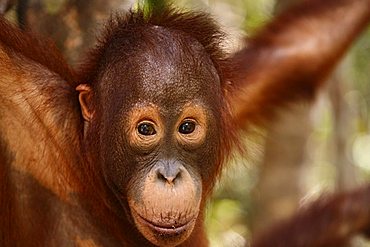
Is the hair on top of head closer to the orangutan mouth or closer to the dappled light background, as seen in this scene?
the dappled light background

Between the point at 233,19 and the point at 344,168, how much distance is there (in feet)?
6.68

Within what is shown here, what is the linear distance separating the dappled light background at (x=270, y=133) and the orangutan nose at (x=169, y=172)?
66 cm

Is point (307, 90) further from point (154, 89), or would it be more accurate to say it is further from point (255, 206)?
point (154, 89)

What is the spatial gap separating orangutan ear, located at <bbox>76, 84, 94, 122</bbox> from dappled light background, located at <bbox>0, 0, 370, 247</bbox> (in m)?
0.47

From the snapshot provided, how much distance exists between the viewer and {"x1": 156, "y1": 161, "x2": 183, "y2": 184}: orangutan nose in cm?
274

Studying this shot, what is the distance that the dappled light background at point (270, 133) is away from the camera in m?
3.63

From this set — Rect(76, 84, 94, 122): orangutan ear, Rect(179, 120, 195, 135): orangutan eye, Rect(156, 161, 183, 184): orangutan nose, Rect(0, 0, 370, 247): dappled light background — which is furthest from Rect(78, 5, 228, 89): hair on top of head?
Rect(156, 161, 183, 184): orangutan nose

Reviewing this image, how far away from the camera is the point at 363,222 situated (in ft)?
16.3

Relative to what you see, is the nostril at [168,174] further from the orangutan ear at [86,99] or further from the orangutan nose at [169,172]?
the orangutan ear at [86,99]

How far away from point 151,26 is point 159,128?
0.37m

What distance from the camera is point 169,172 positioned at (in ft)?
9.06

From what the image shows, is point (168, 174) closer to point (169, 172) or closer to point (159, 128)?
point (169, 172)

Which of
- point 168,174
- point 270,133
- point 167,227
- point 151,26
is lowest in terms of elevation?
point 270,133

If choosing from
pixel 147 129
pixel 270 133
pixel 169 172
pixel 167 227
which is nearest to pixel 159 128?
pixel 147 129
